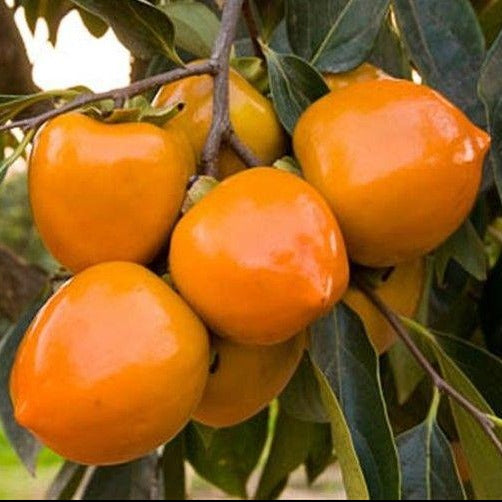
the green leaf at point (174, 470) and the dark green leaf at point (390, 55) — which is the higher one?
the dark green leaf at point (390, 55)

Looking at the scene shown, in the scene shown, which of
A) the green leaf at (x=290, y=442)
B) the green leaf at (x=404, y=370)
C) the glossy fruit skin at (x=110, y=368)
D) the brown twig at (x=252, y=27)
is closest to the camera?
the glossy fruit skin at (x=110, y=368)

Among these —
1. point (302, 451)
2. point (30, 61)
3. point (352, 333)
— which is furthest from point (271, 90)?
point (302, 451)

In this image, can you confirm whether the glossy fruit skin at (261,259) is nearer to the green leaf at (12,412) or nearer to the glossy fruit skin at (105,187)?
the glossy fruit skin at (105,187)

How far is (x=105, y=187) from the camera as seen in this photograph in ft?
2.06

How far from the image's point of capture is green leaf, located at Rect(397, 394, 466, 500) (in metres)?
0.89

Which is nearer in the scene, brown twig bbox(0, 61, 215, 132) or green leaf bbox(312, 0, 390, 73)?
brown twig bbox(0, 61, 215, 132)

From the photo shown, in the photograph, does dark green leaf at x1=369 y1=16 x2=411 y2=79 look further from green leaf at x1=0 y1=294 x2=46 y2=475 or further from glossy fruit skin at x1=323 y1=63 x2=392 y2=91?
green leaf at x1=0 y1=294 x2=46 y2=475

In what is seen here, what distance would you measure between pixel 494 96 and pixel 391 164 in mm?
103

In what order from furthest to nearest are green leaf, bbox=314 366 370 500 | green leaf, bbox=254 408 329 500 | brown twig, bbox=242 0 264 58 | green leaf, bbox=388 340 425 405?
green leaf, bbox=254 408 329 500, green leaf, bbox=388 340 425 405, brown twig, bbox=242 0 264 58, green leaf, bbox=314 366 370 500

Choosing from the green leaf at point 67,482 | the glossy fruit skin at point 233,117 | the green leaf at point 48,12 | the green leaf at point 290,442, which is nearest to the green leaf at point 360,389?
the glossy fruit skin at point 233,117

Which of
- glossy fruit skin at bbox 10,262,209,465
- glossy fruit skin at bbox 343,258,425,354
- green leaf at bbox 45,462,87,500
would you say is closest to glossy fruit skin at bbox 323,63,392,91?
glossy fruit skin at bbox 343,258,425,354

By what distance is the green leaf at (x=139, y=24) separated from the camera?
0.73 m

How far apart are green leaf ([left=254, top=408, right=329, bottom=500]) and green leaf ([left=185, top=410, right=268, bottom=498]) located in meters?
0.02

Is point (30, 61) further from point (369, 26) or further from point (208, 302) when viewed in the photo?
point (208, 302)
